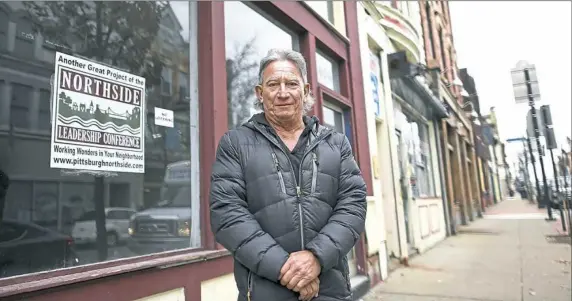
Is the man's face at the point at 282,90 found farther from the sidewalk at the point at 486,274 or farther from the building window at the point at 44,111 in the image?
the sidewalk at the point at 486,274

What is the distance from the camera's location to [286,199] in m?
1.72

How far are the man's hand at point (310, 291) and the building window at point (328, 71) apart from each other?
429cm

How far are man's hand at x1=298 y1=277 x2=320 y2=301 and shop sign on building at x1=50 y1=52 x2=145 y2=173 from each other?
73.6 inches

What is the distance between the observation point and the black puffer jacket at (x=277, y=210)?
1618mm

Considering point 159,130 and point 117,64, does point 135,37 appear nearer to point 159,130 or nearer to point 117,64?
point 117,64

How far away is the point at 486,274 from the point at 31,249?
6175 mm

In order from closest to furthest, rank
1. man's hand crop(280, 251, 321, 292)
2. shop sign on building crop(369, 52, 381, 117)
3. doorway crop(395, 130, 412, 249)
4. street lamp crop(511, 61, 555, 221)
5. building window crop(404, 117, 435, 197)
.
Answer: man's hand crop(280, 251, 321, 292), shop sign on building crop(369, 52, 381, 117), doorway crop(395, 130, 412, 249), street lamp crop(511, 61, 555, 221), building window crop(404, 117, 435, 197)

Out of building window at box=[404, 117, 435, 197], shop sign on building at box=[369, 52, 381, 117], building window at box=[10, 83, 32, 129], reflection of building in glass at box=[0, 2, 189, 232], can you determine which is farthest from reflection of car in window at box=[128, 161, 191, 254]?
building window at box=[404, 117, 435, 197]

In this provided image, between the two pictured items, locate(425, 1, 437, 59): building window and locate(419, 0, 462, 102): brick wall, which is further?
locate(425, 1, 437, 59): building window

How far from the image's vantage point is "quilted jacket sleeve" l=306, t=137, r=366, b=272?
1630 millimetres

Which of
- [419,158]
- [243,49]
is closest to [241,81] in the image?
[243,49]

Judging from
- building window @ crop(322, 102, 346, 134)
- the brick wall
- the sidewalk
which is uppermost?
the brick wall

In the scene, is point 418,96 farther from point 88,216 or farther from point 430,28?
point 88,216

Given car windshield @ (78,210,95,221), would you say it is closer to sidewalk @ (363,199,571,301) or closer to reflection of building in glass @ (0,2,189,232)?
reflection of building in glass @ (0,2,189,232)
